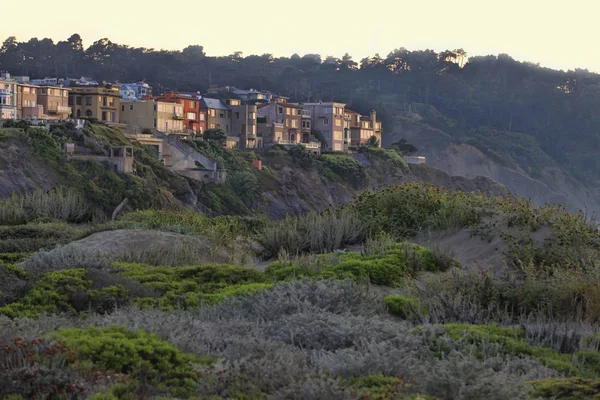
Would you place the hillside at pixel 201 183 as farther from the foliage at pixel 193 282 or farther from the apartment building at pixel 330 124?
the foliage at pixel 193 282

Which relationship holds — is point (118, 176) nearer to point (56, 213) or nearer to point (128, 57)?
point (56, 213)

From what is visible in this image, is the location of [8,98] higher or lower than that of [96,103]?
higher

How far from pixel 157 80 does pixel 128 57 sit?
16168mm

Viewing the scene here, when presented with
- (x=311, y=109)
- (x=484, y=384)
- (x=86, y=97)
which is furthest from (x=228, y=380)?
(x=311, y=109)

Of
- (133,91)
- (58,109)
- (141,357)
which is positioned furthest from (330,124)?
(141,357)

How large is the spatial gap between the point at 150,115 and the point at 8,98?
515 inches

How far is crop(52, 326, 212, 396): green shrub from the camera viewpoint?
602 centimetres

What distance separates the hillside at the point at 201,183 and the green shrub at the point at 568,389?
4211 cm

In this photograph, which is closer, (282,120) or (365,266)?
(365,266)

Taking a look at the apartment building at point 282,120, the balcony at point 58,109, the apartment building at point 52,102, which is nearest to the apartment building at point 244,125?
the apartment building at point 282,120

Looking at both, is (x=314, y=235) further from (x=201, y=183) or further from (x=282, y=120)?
(x=282, y=120)

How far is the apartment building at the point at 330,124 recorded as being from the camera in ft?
339

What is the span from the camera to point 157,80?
14650 cm

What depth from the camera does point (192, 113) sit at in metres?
91.1
